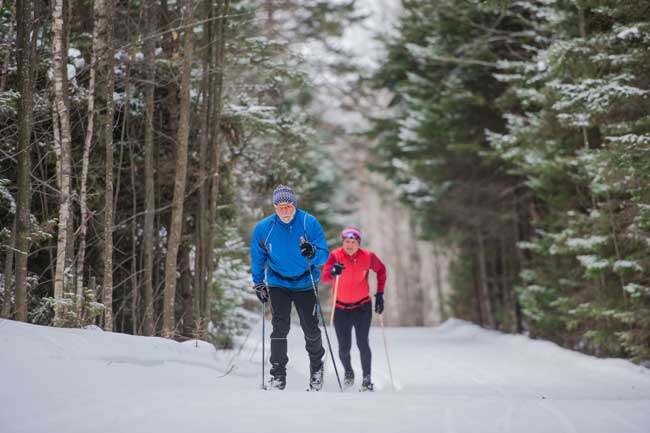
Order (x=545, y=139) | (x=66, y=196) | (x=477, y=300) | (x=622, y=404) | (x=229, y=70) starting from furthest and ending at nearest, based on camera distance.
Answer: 1. (x=477, y=300)
2. (x=545, y=139)
3. (x=229, y=70)
4. (x=66, y=196)
5. (x=622, y=404)

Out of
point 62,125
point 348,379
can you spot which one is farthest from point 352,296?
point 62,125

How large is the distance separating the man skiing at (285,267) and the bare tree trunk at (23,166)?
2166mm

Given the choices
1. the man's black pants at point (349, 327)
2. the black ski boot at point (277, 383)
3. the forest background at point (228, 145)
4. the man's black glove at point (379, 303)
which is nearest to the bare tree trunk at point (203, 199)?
the forest background at point (228, 145)

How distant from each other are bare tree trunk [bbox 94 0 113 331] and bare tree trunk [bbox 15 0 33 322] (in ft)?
4.77

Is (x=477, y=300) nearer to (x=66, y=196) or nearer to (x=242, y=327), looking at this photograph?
(x=242, y=327)

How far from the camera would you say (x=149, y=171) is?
8.65m

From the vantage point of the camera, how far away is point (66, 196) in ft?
21.8

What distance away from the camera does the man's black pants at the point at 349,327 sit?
7672 mm

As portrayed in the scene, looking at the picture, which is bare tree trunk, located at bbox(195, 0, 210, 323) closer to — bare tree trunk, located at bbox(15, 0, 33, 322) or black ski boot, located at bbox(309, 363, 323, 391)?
black ski boot, located at bbox(309, 363, 323, 391)

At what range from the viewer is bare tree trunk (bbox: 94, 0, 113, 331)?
7.25 m

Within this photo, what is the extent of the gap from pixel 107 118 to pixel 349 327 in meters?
3.98

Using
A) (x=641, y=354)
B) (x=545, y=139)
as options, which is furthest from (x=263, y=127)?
(x=641, y=354)

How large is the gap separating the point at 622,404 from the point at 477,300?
18161mm

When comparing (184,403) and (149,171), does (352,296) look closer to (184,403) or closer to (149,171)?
(149,171)
